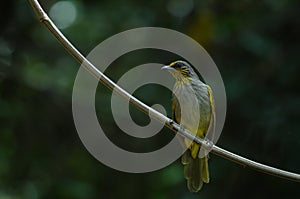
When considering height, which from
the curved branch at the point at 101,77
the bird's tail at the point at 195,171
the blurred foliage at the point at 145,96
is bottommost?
the blurred foliage at the point at 145,96

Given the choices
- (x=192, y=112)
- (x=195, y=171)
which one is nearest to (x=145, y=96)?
(x=192, y=112)

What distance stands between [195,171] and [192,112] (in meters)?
0.52

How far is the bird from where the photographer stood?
4.66 m

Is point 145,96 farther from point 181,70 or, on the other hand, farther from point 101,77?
point 101,77

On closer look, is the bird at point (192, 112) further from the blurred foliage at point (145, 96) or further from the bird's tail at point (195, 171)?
→ the blurred foliage at point (145, 96)

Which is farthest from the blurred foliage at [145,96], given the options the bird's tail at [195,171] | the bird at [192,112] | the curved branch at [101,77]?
the curved branch at [101,77]

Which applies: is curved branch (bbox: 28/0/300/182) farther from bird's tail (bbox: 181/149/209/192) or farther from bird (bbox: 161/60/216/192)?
bird (bbox: 161/60/216/192)

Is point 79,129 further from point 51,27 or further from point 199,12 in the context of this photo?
point 51,27

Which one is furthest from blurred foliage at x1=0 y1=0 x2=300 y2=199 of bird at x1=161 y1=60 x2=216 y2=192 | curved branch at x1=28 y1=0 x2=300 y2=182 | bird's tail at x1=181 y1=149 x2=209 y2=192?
curved branch at x1=28 y1=0 x2=300 y2=182

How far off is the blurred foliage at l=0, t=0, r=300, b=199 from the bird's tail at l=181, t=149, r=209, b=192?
146cm

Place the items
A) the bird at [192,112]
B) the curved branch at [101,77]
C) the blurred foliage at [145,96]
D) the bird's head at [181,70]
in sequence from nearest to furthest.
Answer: the curved branch at [101,77] < the bird at [192,112] < the bird's head at [181,70] < the blurred foliage at [145,96]

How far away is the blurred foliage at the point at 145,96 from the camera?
6.21m

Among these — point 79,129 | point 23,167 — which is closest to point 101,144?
point 79,129

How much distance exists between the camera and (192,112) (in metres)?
4.75
